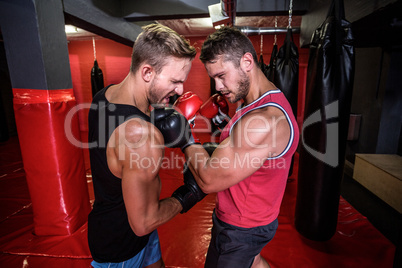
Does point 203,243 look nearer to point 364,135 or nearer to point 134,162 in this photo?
point 134,162

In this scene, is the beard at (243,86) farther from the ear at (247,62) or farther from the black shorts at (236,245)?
the black shorts at (236,245)

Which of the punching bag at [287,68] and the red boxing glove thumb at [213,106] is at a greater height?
the punching bag at [287,68]

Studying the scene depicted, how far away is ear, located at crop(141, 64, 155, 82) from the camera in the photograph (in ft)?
3.82

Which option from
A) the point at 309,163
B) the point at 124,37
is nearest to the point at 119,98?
the point at 309,163

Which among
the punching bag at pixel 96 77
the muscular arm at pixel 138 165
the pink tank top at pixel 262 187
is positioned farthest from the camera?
the punching bag at pixel 96 77

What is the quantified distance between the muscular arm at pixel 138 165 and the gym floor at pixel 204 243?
124 cm

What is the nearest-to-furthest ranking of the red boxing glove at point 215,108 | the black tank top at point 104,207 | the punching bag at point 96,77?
1. the black tank top at point 104,207
2. the red boxing glove at point 215,108
3. the punching bag at point 96,77

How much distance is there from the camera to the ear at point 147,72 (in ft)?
3.82

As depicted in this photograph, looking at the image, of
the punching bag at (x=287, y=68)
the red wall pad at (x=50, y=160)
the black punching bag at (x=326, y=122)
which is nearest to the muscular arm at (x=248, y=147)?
the black punching bag at (x=326, y=122)

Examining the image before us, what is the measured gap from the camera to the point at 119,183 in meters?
1.12

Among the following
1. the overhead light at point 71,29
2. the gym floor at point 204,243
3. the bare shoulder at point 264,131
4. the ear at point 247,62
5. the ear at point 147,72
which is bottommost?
the gym floor at point 204,243

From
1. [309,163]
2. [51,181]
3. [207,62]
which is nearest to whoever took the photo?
[207,62]

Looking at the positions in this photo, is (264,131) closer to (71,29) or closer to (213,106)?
(213,106)

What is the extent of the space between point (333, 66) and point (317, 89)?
207mm
